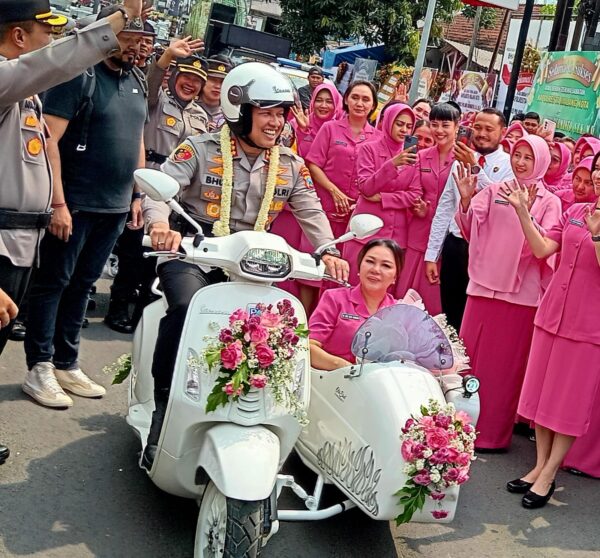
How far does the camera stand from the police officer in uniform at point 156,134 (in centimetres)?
707

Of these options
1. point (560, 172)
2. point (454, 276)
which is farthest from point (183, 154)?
point (560, 172)

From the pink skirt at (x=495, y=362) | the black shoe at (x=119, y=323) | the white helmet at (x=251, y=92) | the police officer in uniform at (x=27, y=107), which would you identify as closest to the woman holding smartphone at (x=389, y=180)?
the pink skirt at (x=495, y=362)

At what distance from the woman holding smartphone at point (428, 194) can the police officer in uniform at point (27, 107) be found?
341cm

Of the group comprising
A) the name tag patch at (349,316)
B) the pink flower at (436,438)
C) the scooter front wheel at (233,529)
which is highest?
the name tag patch at (349,316)

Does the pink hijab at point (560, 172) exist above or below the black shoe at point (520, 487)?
above

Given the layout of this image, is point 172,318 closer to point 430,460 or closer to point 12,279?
point 12,279

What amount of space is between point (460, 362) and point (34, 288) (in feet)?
8.11

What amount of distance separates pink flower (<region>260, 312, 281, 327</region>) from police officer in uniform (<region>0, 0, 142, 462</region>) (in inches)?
38.2

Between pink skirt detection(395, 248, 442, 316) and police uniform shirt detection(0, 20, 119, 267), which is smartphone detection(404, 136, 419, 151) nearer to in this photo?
pink skirt detection(395, 248, 442, 316)

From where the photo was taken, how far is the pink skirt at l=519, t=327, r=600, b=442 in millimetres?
5113

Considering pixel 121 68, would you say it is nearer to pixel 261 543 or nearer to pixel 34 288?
pixel 34 288

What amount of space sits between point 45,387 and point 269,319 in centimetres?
211

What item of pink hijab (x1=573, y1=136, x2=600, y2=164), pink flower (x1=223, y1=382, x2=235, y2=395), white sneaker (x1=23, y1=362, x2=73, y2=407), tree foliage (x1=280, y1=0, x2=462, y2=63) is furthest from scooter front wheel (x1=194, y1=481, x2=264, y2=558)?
tree foliage (x1=280, y1=0, x2=462, y2=63)

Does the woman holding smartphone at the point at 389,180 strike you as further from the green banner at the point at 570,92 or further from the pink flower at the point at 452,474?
the green banner at the point at 570,92
